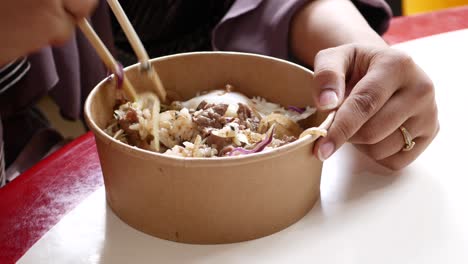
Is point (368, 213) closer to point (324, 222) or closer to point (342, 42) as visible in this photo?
point (324, 222)

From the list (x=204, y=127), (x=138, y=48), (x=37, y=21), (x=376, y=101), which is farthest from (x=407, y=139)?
(x=37, y=21)

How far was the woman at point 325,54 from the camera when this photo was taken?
2.51 ft

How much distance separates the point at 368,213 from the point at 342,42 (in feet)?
1.19

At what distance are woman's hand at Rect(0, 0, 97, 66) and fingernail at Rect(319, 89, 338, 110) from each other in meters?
0.31

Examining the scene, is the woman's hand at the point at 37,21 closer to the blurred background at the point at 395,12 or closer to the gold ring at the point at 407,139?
the gold ring at the point at 407,139

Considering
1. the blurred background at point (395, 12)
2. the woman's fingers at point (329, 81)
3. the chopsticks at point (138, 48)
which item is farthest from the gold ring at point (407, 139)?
the blurred background at point (395, 12)

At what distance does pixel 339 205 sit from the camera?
0.77 m

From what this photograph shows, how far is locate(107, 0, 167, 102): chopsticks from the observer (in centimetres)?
78

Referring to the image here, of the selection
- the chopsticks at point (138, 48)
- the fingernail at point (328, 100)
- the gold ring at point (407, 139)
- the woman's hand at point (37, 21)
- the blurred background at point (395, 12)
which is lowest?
Result: the blurred background at point (395, 12)

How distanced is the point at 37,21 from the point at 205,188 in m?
0.29

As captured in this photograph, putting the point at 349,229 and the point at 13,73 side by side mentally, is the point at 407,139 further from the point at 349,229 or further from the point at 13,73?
the point at 13,73

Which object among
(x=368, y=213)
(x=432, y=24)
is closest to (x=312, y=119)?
(x=368, y=213)

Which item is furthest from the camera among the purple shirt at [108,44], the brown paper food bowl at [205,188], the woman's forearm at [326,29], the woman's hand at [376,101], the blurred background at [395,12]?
the blurred background at [395,12]

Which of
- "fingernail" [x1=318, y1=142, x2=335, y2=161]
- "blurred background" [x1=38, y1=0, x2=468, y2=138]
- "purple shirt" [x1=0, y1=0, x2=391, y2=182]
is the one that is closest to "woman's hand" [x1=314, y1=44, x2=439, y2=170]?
"fingernail" [x1=318, y1=142, x2=335, y2=161]
